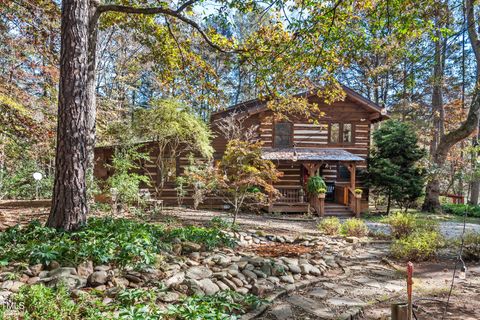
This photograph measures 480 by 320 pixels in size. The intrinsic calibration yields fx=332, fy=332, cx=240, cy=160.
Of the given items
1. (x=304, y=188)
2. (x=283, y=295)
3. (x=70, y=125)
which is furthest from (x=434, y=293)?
(x=304, y=188)

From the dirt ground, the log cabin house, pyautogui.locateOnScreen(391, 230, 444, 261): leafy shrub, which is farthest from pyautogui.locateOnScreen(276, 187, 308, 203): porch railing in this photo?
pyautogui.locateOnScreen(391, 230, 444, 261): leafy shrub

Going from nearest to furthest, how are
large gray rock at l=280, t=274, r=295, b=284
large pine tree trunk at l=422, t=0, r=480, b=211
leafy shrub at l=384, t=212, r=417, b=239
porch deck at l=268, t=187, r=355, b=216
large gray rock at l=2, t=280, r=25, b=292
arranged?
large gray rock at l=2, t=280, r=25, b=292 < large gray rock at l=280, t=274, r=295, b=284 < leafy shrub at l=384, t=212, r=417, b=239 < large pine tree trunk at l=422, t=0, r=480, b=211 < porch deck at l=268, t=187, r=355, b=216

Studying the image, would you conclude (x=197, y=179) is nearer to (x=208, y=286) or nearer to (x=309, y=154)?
(x=309, y=154)

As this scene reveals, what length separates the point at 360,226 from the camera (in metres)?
9.05

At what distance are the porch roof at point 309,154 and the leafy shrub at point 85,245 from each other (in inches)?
381

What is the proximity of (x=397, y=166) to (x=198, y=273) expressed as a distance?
550 inches

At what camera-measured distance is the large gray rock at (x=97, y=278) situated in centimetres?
366

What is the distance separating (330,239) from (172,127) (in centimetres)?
692

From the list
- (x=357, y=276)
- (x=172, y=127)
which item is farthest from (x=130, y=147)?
(x=357, y=276)

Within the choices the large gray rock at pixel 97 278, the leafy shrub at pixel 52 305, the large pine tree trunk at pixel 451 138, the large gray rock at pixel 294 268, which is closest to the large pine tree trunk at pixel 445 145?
the large pine tree trunk at pixel 451 138

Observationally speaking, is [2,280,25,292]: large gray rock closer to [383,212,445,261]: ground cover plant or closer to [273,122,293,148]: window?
[383,212,445,261]: ground cover plant

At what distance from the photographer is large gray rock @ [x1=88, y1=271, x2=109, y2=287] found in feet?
12.0

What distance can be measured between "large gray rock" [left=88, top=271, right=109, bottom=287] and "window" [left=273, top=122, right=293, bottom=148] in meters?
13.6

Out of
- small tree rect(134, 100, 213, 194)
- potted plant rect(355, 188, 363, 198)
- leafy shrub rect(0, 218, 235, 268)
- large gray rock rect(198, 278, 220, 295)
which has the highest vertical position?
small tree rect(134, 100, 213, 194)
